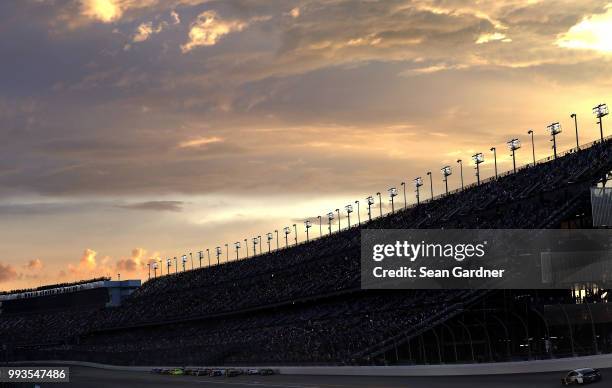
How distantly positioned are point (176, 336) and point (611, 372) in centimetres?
11143

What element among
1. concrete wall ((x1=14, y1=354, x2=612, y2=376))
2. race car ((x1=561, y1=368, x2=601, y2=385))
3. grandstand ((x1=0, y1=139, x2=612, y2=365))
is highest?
grandstand ((x1=0, y1=139, x2=612, y2=365))

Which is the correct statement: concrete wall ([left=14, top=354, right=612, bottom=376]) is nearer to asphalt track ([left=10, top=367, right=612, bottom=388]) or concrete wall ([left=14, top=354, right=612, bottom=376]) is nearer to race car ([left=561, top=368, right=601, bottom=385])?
asphalt track ([left=10, top=367, right=612, bottom=388])

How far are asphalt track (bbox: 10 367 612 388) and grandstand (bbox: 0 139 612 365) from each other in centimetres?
477

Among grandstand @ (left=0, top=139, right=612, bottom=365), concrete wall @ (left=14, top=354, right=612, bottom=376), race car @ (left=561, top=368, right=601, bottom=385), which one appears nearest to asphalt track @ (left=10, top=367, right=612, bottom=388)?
race car @ (left=561, top=368, right=601, bottom=385)

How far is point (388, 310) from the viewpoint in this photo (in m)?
108

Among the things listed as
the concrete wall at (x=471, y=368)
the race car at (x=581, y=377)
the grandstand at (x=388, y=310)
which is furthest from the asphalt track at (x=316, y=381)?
the grandstand at (x=388, y=310)

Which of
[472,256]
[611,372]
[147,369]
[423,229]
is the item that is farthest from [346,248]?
[611,372]

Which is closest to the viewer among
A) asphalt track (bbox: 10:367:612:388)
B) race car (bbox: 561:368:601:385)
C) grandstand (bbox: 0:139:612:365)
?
race car (bbox: 561:368:601:385)

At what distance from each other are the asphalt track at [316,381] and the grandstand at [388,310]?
15.7 feet

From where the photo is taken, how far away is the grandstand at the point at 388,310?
8156 centimetres

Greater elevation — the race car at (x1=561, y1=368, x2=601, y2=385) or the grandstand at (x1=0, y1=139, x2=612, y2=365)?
the grandstand at (x1=0, y1=139, x2=612, y2=365)

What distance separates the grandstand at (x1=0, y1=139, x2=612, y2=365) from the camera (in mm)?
81562

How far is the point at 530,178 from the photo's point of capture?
110 meters

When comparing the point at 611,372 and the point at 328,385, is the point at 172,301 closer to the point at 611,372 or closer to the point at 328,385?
the point at 328,385
